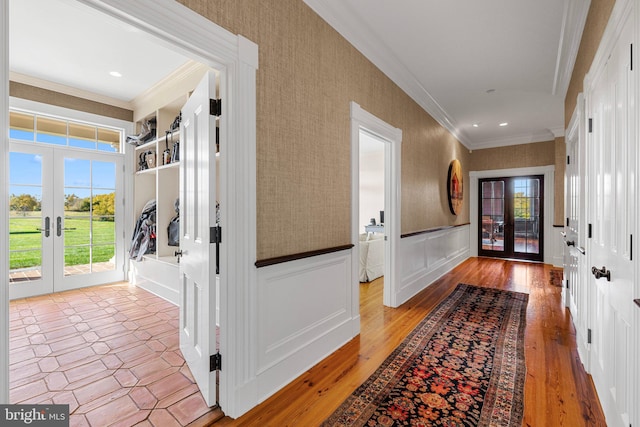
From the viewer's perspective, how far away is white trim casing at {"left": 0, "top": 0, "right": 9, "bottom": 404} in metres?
0.94

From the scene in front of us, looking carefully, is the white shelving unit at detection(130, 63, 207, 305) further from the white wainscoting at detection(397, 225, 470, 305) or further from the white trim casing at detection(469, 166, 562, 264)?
the white trim casing at detection(469, 166, 562, 264)

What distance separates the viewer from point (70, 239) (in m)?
4.13

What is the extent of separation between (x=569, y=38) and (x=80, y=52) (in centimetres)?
494

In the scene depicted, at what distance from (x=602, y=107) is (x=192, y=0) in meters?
2.40

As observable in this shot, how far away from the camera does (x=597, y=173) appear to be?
1.92 m

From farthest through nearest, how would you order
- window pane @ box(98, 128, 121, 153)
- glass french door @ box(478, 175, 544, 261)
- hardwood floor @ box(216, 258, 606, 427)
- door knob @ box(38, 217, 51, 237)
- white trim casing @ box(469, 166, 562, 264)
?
glass french door @ box(478, 175, 544, 261) → white trim casing @ box(469, 166, 562, 264) → window pane @ box(98, 128, 121, 153) → door knob @ box(38, 217, 51, 237) → hardwood floor @ box(216, 258, 606, 427)

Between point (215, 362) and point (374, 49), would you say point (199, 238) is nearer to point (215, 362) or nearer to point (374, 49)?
point (215, 362)

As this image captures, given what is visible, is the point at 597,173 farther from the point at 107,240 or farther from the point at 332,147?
the point at 107,240

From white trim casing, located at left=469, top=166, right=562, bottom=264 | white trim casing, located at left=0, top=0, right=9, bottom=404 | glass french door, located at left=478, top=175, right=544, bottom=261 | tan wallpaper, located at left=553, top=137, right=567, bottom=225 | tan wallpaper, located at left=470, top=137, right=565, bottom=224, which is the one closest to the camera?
white trim casing, located at left=0, top=0, right=9, bottom=404

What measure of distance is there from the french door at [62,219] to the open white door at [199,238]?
3076mm

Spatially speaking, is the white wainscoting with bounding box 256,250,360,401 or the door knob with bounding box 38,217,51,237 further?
the door knob with bounding box 38,217,51,237

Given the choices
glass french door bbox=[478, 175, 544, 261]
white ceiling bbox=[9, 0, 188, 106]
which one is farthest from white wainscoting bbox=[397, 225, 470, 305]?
white ceiling bbox=[9, 0, 188, 106]

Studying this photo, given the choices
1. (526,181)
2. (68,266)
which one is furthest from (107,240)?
(526,181)

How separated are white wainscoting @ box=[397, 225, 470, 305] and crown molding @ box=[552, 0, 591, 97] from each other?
2.50 m
